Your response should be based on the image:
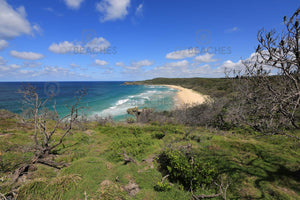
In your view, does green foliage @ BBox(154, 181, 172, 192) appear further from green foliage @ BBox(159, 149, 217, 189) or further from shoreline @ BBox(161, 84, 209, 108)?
shoreline @ BBox(161, 84, 209, 108)

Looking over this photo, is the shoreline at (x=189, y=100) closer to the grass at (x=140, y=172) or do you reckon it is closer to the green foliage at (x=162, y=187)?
the grass at (x=140, y=172)

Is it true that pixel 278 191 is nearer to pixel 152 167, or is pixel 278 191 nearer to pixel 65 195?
pixel 152 167

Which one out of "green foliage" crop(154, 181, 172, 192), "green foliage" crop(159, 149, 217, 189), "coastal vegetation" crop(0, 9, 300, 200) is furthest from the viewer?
"green foliage" crop(159, 149, 217, 189)

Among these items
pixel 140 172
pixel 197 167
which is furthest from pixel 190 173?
pixel 140 172

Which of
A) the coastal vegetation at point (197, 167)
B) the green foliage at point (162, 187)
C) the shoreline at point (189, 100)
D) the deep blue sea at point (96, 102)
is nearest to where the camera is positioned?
the coastal vegetation at point (197, 167)

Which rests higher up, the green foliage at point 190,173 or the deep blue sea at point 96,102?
the green foliage at point 190,173

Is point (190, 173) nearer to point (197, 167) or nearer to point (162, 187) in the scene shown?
point (197, 167)

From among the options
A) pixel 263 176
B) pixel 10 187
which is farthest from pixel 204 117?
pixel 10 187

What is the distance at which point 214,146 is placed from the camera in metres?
8.77

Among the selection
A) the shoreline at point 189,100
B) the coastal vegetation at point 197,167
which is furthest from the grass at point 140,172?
the shoreline at point 189,100

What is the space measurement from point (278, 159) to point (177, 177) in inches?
210

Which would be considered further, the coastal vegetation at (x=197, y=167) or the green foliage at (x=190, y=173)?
the green foliage at (x=190, y=173)

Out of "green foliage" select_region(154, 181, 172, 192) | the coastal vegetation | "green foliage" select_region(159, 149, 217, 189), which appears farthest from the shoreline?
"green foliage" select_region(154, 181, 172, 192)

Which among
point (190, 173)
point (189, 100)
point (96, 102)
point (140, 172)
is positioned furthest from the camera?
point (96, 102)
